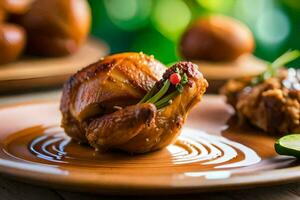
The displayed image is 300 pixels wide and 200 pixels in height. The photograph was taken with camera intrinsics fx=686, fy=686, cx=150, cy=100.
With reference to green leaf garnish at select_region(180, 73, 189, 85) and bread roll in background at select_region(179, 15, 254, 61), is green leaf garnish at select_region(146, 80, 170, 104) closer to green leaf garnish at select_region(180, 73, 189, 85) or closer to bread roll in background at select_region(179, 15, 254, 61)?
green leaf garnish at select_region(180, 73, 189, 85)

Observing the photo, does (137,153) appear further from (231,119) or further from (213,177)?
(231,119)

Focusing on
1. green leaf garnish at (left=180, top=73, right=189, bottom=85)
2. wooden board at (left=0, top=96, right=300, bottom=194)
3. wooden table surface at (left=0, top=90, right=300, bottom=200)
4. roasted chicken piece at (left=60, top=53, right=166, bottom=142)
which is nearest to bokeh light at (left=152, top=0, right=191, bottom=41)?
wooden board at (left=0, top=96, right=300, bottom=194)

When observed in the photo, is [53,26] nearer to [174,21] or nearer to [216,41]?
[216,41]

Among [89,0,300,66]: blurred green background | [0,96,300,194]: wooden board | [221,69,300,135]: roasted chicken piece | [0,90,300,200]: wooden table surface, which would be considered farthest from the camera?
[89,0,300,66]: blurred green background

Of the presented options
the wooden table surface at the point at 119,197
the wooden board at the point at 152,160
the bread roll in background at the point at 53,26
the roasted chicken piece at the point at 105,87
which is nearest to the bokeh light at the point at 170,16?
the bread roll in background at the point at 53,26

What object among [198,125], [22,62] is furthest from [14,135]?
[22,62]

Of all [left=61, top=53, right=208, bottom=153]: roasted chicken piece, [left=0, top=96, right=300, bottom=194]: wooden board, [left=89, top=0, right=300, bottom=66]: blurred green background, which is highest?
[left=89, top=0, right=300, bottom=66]: blurred green background

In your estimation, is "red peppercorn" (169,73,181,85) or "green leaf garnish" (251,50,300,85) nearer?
"red peppercorn" (169,73,181,85)
